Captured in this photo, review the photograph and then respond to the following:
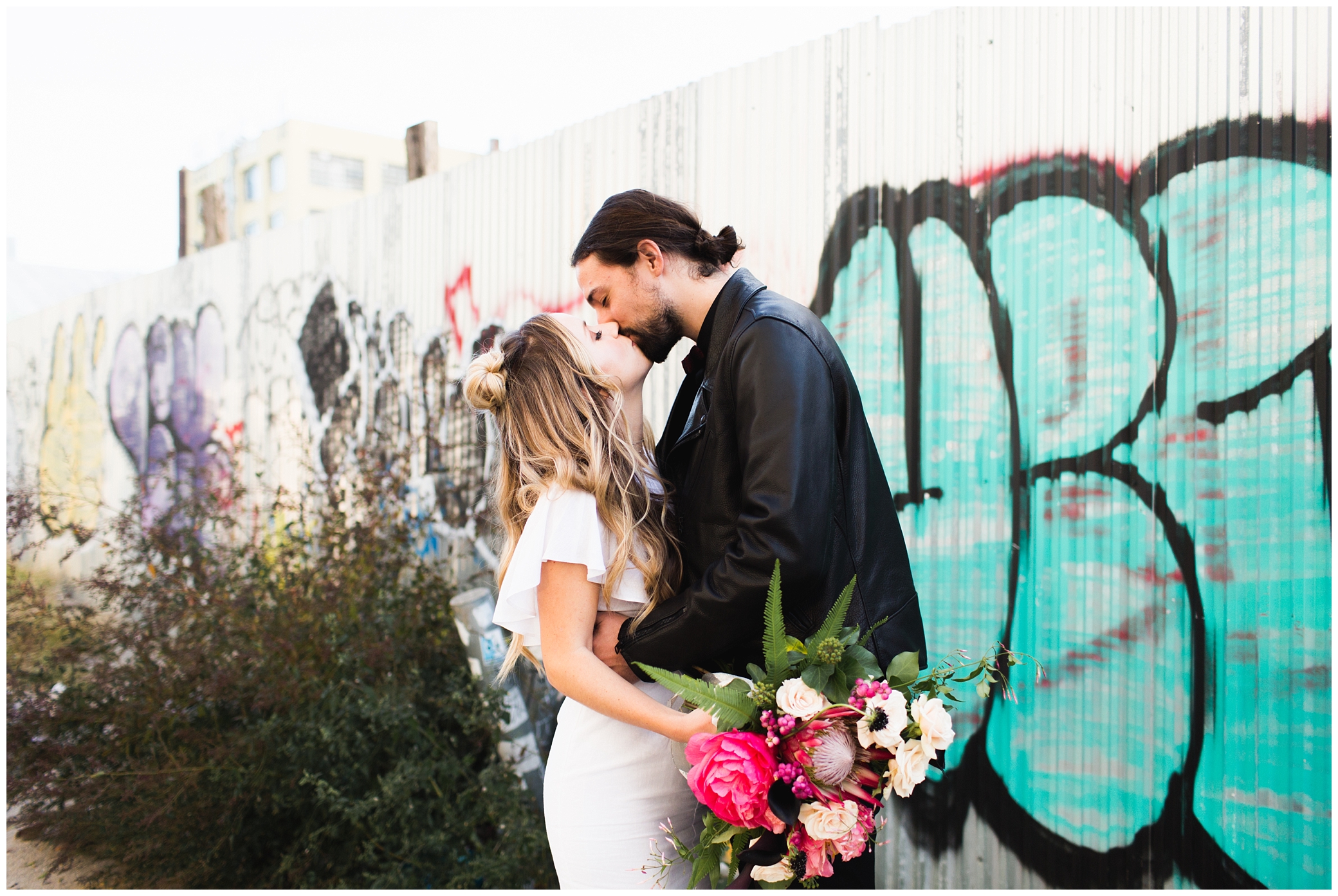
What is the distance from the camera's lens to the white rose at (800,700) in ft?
5.06

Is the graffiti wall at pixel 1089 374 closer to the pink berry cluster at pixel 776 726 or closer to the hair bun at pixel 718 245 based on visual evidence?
the hair bun at pixel 718 245

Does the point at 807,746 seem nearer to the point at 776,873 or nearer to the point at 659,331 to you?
the point at 776,873

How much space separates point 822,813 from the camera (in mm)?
1519

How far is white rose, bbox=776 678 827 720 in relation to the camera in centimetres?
154

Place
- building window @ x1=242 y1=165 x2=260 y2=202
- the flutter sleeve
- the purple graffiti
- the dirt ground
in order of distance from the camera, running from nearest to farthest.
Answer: the flutter sleeve < the dirt ground < the purple graffiti < building window @ x1=242 y1=165 x2=260 y2=202

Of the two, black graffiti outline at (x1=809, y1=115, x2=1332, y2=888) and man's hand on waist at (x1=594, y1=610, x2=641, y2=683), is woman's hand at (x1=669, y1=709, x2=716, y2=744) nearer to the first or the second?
man's hand on waist at (x1=594, y1=610, x2=641, y2=683)

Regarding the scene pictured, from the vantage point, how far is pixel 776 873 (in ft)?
5.20

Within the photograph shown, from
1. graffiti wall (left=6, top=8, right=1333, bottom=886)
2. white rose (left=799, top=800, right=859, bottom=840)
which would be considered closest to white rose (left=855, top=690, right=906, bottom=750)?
white rose (left=799, top=800, right=859, bottom=840)

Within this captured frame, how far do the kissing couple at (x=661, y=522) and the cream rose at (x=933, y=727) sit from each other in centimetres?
28

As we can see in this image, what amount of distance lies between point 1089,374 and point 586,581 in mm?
2109

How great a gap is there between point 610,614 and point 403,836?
2.31m

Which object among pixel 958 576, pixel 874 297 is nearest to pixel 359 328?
pixel 874 297

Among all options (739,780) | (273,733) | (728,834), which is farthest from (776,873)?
(273,733)

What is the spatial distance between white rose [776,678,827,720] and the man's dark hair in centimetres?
112
